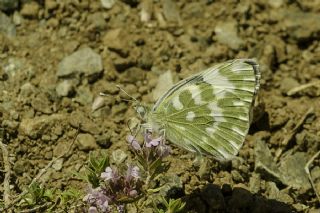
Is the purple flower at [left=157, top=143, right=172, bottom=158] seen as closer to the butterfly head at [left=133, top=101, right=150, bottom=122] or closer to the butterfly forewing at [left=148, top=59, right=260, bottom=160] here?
the butterfly forewing at [left=148, top=59, right=260, bottom=160]

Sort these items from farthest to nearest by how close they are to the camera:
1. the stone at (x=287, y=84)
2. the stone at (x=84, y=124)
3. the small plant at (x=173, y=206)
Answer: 1. the stone at (x=287, y=84)
2. the stone at (x=84, y=124)
3. the small plant at (x=173, y=206)

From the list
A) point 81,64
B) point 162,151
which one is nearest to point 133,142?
point 162,151

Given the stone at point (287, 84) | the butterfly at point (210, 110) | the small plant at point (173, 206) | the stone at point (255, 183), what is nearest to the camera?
the small plant at point (173, 206)

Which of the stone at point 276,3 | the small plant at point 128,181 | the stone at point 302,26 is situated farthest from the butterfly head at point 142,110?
the stone at point 276,3

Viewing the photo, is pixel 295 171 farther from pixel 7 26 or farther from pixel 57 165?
pixel 7 26

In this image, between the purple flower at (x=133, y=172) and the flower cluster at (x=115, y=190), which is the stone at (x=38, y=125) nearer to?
the flower cluster at (x=115, y=190)

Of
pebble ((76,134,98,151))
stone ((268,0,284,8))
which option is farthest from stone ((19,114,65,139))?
stone ((268,0,284,8))

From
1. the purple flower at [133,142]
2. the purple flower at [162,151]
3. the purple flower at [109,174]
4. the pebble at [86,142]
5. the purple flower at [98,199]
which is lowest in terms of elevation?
the pebble at [86,142]
